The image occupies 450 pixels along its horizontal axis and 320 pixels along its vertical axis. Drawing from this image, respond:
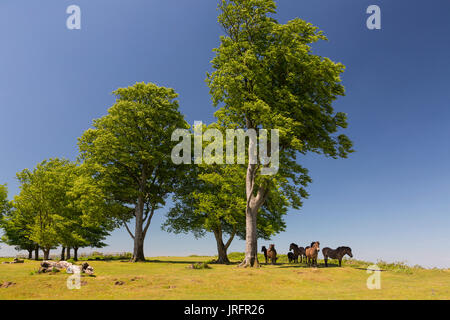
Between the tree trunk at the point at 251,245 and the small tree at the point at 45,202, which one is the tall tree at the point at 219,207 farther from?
the small tree at the point at 45,202

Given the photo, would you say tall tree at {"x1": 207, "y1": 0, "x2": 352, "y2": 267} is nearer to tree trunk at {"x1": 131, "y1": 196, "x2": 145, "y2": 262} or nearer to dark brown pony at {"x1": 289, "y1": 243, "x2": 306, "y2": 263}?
dark brown pony at {"x1": 289, "y1": 243, "x2": 306, "y2": 263}

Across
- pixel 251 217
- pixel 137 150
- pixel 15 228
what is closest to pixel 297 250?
pixel 251 217

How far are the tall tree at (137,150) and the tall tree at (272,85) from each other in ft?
42.6

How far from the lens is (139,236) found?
3659 centimetres

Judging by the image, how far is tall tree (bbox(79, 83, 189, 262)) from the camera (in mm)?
36562

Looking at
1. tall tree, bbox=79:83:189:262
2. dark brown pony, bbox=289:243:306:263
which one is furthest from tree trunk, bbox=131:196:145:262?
dark brown pony, bbox=289:243:306:263

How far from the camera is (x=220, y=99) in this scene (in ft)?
88.4

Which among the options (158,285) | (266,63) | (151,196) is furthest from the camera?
(151,196)

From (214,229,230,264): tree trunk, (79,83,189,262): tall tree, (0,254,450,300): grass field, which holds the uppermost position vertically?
(79,83,189,262): tall tree

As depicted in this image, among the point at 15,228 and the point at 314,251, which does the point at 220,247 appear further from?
the point at 15,228
